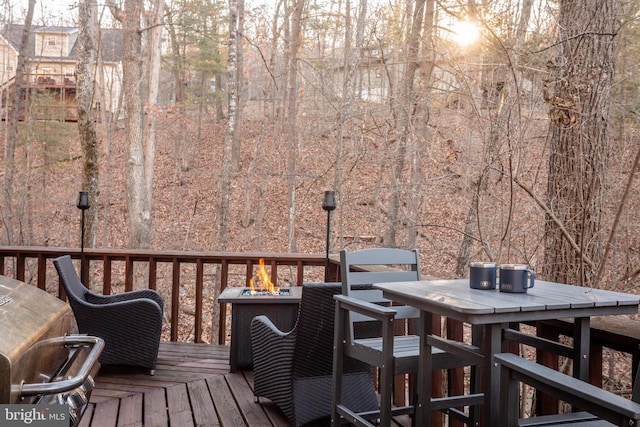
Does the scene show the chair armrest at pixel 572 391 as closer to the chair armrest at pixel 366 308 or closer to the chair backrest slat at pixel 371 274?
the chair armrest at pixel 366 308

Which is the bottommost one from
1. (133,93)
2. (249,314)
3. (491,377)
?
(249,314)

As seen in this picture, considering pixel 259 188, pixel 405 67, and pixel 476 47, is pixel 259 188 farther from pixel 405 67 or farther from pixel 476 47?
pixel 476 47

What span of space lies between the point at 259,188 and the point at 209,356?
440 inches

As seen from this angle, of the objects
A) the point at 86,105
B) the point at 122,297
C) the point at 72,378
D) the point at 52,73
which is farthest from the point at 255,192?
the point at 72,378

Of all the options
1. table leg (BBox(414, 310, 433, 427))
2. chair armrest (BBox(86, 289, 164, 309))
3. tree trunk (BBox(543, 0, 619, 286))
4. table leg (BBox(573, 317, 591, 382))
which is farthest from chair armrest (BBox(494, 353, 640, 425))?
chair armrest (BBox(86, 289, 164, 309))

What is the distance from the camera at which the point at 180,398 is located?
155 inches

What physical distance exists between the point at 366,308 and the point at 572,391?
1.32 meters

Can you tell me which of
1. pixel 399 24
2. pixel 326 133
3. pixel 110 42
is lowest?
pixel 326 133

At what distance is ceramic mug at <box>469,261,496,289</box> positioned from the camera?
272 cm

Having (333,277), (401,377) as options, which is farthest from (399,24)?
(401,377)

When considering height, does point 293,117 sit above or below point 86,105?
above

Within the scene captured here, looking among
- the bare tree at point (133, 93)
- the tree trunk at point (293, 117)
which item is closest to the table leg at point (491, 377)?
the bare tree at point (133, 93)

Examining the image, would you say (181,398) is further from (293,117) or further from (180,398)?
(293,117)

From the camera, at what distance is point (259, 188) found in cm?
1605
